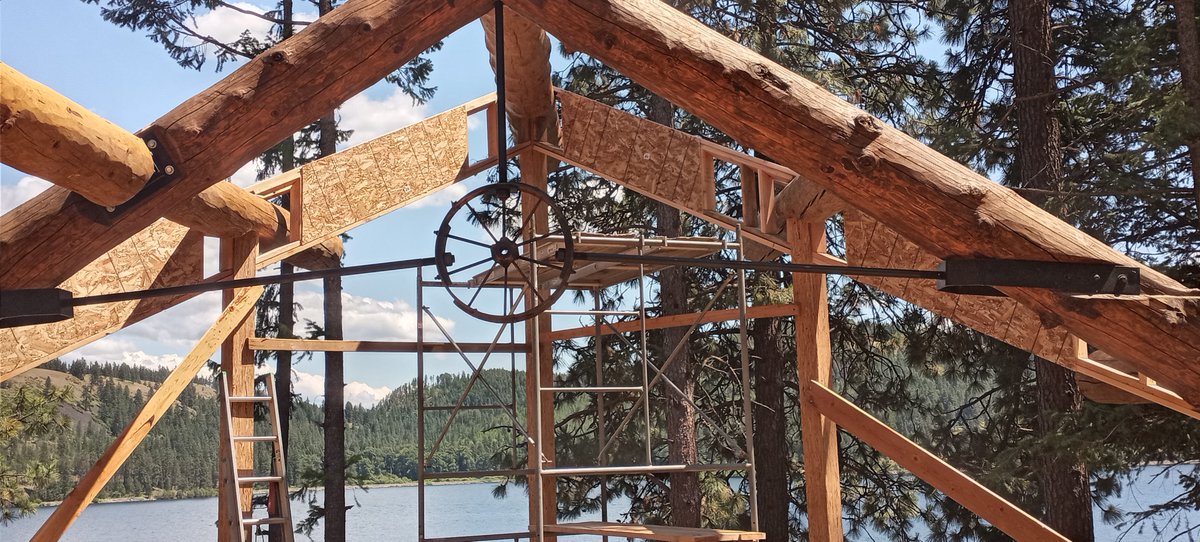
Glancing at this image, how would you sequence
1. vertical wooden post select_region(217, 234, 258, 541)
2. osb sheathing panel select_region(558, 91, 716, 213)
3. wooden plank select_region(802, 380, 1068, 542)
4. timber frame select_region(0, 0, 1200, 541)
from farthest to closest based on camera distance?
osb sheathing panel select_region(558, 91, 716, 213) → vertical wooden post select_region(217, 234, 258, 541) → wooden plank select_region(802, 380, 1068, 542) → timber frame select_region(0, 0, 1200, 541)

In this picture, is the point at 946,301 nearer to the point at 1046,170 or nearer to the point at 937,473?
the point at 937,473

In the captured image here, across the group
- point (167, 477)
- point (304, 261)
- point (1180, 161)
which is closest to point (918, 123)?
point (1180, 161)

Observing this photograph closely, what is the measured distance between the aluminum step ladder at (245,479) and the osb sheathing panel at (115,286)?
783 millimetres

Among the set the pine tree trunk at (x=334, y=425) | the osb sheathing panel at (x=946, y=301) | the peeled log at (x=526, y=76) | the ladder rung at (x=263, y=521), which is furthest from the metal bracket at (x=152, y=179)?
the pine tree trunk at (x=334, y=425)

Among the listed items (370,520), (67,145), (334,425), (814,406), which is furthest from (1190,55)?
(370,520)

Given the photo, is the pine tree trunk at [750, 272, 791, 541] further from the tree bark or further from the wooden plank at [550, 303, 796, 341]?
the wooden plank at [550, 303, 796, 341]

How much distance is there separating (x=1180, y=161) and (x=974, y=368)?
336 cm

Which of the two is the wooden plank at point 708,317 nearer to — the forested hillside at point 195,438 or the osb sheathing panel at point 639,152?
the osb sheathing panel at point 639,152

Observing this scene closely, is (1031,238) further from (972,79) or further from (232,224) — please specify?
(972,79)

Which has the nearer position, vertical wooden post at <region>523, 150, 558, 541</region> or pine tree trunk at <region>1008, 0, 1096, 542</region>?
vertical wooden post at <region>523, 150, 558, 541</region>

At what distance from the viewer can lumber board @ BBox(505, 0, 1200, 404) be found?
12.7 feet

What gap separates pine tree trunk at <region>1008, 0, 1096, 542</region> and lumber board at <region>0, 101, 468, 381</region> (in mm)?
5591

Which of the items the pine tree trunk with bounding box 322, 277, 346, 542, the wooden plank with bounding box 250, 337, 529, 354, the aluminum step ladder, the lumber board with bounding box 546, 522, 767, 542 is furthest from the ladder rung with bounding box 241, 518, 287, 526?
the pine tree trunk with bounding box 322, 277, 346, 542

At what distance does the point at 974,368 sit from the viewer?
12.5 metres
